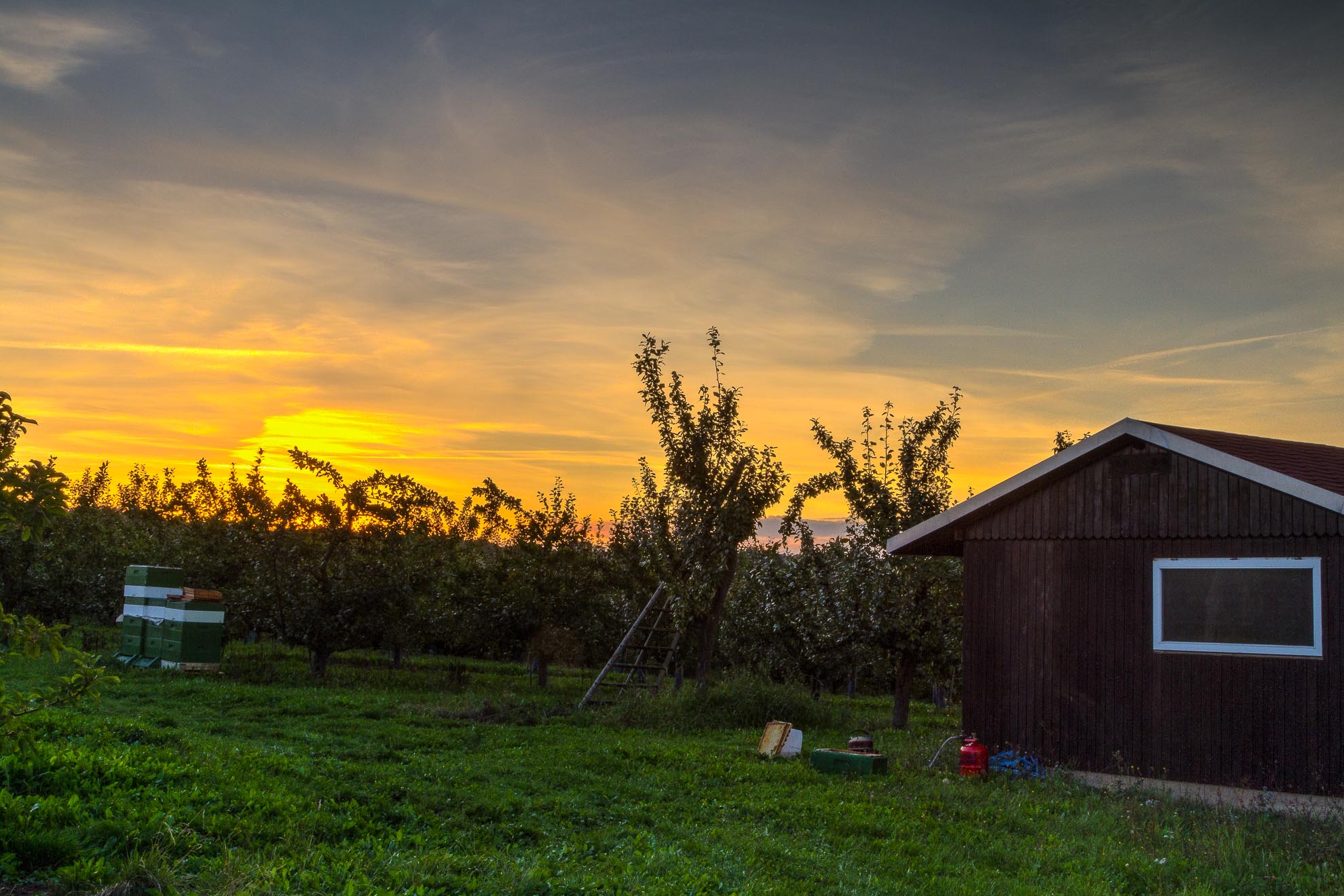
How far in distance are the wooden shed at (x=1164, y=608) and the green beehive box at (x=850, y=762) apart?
7.31 feet

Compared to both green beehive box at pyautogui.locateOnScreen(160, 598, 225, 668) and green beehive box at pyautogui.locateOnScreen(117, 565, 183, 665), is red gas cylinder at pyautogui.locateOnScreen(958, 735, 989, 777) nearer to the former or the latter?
green beehive box at pyautogui.locateOnScreen(160, 598, 225, 668)

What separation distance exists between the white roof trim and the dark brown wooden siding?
0.88ft

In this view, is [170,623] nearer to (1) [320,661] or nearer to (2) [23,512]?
(1) [320,661]

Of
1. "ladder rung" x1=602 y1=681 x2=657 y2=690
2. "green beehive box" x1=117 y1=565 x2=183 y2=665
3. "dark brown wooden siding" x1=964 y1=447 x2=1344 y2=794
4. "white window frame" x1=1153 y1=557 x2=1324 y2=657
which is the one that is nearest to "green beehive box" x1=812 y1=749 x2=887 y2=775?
"dark brown wooden siding" x1=964 y1=447 x2=1344 y2=794

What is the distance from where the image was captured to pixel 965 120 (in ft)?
53.1

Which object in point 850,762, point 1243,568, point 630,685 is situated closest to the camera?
point 1243,568

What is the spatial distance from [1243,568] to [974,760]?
3948 millimetres

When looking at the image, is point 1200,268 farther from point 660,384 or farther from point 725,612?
point 725,612

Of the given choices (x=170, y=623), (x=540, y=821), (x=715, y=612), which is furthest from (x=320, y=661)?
(x=540, y=821)

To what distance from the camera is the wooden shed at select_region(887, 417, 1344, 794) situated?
11250mm

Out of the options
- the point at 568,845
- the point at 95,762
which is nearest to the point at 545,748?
the point at 568,845

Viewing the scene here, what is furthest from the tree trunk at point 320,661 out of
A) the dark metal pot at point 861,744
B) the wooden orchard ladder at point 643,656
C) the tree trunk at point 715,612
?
the dark metal pot at point 861,744

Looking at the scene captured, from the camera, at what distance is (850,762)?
12.6 m

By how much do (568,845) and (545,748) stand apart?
15.9ft
